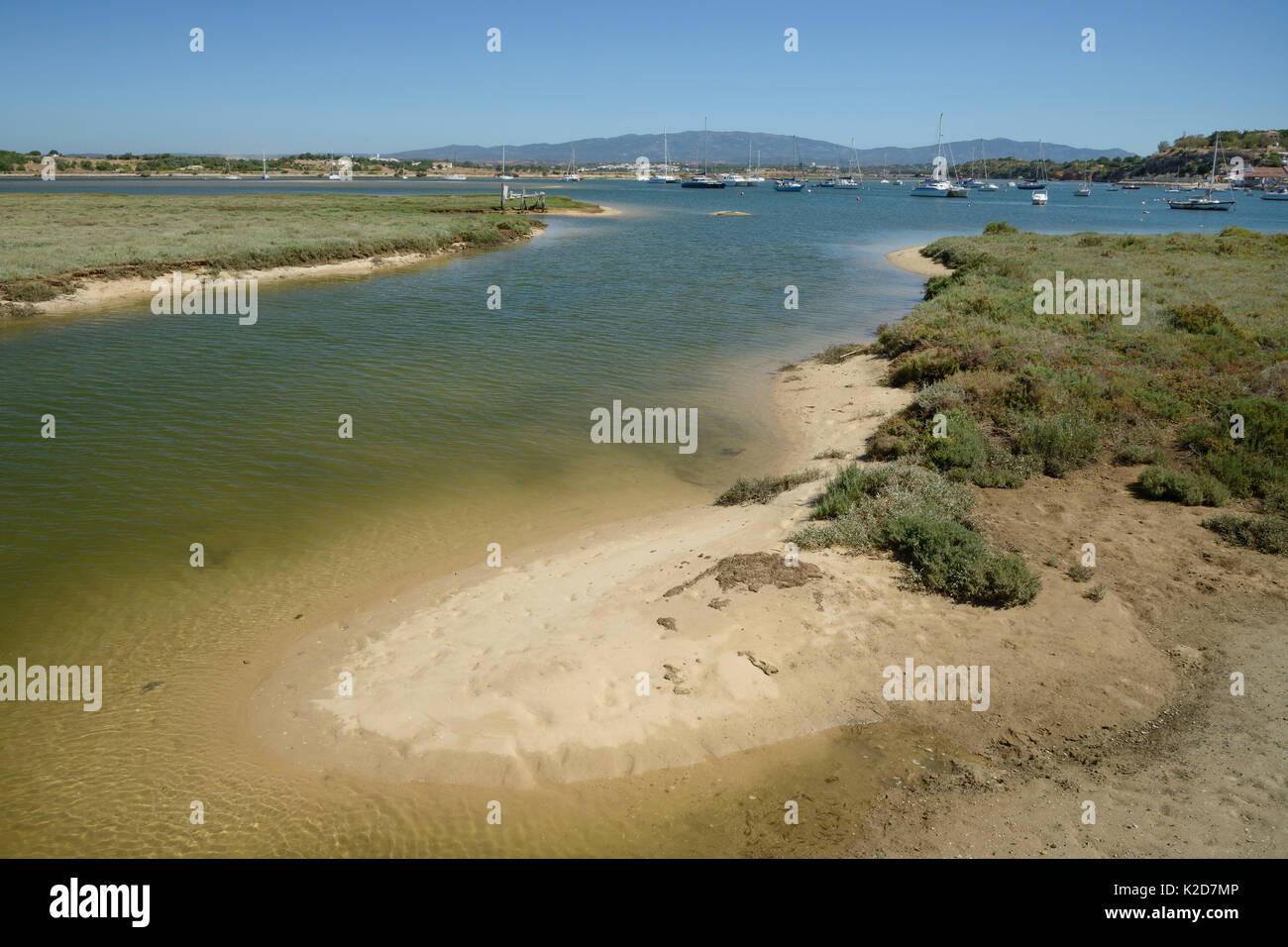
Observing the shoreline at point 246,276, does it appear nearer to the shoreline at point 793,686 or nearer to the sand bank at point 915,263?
the shoreline at point 793,686

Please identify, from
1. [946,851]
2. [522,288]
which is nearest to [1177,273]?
[522,288]

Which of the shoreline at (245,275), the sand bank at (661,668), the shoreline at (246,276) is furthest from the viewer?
the shoreline at (246,276)

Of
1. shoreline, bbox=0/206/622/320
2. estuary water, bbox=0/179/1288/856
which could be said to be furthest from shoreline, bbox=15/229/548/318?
estuary water, bbox=0/179/1288/856

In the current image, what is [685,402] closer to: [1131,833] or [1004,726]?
[1004,726]

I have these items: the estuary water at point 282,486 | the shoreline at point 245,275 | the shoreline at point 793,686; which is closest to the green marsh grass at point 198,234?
the shoreline at point 245,275

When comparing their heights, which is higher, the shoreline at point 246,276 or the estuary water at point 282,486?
the shoreline at point 246,276

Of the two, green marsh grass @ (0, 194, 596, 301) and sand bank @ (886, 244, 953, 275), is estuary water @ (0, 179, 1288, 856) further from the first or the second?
sand bank @ (886, 244, 953, 275)

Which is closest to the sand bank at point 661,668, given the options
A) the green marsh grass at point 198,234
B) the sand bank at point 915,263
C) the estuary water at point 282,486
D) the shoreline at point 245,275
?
the estuary water at point 282,486

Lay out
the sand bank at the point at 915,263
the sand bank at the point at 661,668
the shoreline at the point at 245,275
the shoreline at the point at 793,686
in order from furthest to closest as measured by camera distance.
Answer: the sand bank at the point at 915,263, the shoreline at the point at 245,275, the sand bank at the point at 661,668, the shoreline at the point at 793,686

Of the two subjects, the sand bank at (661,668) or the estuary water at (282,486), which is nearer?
the estuary water at (282,486)

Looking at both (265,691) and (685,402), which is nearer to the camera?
(265,691)

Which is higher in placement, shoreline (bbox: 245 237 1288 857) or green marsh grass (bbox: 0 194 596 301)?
green marsh grass (bbox: 0 194 596 301)
